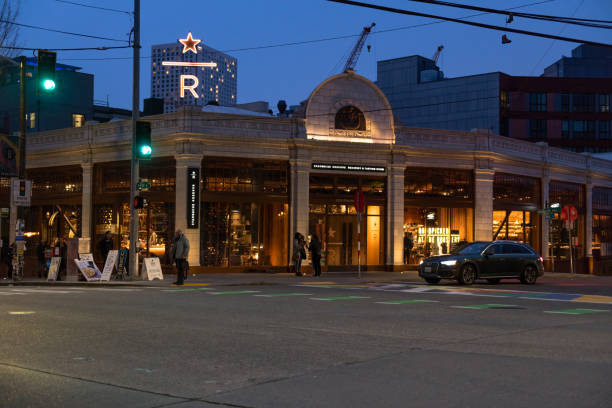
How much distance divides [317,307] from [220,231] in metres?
15.8

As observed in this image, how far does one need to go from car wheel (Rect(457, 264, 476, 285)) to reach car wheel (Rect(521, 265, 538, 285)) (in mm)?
2509

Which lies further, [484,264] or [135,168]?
[135,168]

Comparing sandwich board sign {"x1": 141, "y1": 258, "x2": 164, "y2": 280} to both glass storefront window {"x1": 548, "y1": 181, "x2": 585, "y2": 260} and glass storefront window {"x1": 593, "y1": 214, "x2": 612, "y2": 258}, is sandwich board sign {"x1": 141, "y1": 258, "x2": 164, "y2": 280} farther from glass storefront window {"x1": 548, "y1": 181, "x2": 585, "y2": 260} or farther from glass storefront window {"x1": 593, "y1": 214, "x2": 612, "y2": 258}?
glass storefront window {"x1": 593, "y1": 214, "x2": 612, "y2": 258}

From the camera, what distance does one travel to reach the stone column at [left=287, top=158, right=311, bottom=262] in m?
31.3

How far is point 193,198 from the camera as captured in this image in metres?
29.8

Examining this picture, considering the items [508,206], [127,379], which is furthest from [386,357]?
[508,206]

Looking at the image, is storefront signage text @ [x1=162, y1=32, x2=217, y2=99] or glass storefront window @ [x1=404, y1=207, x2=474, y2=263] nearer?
storefront signage text @ [x1=162, y1=32, x2=217, y2=99]

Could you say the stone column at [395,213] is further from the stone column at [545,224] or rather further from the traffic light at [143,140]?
the traffic light at [143,140]

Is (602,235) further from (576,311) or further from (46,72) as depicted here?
(46,72)

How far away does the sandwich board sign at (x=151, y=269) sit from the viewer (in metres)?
25.7

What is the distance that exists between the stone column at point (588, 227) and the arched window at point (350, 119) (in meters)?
16.9

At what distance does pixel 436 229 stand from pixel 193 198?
1188 centimetres

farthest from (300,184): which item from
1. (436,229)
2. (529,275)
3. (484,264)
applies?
(529,275)

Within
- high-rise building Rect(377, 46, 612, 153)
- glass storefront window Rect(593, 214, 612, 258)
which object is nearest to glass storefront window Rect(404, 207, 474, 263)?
glass storefront window Rect(593, 214, 612, 258)
